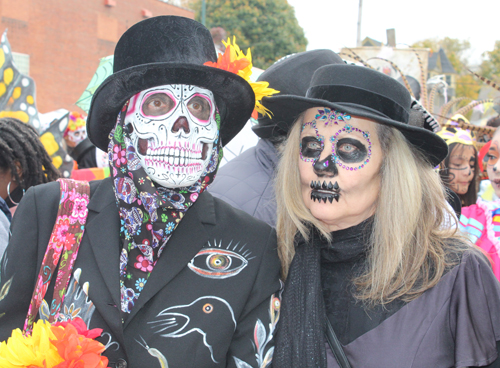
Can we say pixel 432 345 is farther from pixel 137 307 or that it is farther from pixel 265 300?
pixel 137 307

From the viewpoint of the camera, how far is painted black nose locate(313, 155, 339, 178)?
2010 millimetres

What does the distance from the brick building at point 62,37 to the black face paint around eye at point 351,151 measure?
1611 cm

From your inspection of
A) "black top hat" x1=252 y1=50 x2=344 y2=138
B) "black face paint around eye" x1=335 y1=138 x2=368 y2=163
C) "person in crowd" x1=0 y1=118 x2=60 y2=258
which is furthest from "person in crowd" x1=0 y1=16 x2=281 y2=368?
"person in crowd" x1=0 y1=118 x2=60 y2=258

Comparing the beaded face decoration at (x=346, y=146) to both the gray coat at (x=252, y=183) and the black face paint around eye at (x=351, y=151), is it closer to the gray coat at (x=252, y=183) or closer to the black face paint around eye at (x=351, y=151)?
the black face paint around eye at (x=351, y=151)

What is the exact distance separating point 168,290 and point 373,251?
0.91 m

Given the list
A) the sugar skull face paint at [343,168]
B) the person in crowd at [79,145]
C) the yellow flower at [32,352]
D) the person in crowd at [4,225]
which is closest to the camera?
the yellow flower at [32,352]

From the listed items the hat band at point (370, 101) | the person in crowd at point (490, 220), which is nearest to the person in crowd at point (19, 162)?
the hat band at point (370, 101)

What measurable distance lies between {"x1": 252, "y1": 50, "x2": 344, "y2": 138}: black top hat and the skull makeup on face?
2.59ft

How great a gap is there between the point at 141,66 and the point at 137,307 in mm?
983

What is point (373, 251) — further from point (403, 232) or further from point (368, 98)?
point (368, 98)

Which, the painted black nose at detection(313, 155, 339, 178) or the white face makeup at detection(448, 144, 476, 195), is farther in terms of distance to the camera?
the white face makeup at detection(448, 144, 476, 195)

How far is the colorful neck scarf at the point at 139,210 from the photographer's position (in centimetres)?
196

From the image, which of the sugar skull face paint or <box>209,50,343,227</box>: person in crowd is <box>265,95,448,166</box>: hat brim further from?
<box>209,50,343,227</box>: person in crowd

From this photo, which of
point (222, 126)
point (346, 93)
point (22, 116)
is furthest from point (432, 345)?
point (22, 116)
